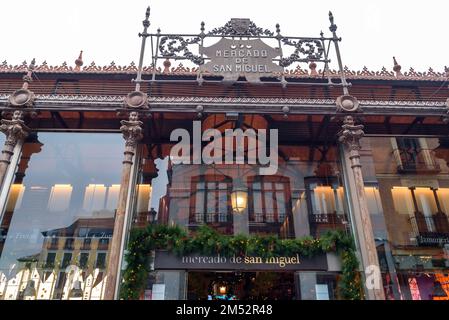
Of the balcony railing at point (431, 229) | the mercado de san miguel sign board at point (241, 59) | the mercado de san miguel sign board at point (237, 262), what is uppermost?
the mercado de san miguel sign board at point (241, 59)

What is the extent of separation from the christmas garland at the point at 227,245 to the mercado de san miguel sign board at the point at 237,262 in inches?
6.1

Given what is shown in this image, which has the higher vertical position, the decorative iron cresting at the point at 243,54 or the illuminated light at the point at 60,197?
the decorative iron cresting at the point at 243,54

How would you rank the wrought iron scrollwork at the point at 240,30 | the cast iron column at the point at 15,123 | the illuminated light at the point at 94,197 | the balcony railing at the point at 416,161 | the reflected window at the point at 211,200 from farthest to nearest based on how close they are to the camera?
the wrought iron scrollwork at the point at 240,30
the balcony railing at the point at 416,161
the reflected window at the point at 211,200
the illuminated light at the point at 94,197
the cast iron column at the point at 15,123

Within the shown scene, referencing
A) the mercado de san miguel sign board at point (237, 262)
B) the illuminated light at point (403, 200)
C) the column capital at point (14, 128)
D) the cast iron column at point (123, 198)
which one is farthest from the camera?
the illuminated light at point (403, 200)

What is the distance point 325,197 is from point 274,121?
3.31 meters

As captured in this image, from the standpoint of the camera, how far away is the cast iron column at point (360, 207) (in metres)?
10.2

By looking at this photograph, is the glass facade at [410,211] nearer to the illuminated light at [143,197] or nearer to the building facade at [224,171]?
the building facade at [224,171]

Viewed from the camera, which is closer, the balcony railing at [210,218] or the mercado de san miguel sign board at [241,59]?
the balcony railing at [210,218]

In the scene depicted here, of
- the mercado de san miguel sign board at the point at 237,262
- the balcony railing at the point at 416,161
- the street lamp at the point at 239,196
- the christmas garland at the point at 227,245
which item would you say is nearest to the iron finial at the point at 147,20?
the street lamp at the point at 239,196

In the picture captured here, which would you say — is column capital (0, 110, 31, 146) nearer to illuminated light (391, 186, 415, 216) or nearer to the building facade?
the building facade

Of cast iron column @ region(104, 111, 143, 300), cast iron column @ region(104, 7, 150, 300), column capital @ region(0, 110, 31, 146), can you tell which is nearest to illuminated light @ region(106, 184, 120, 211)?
cast iron column @ region(104, 7, 150, 300)
